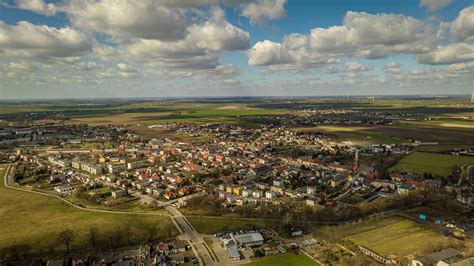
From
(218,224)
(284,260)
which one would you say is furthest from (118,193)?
(284,260)

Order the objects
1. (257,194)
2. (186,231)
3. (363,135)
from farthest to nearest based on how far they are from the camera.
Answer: (363,135), (257,194), (186,231)

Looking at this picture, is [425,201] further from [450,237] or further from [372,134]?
[372,134]

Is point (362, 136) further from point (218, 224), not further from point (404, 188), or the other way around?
point (218, 224)

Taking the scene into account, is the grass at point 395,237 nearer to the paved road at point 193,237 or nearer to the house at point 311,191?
the house at point 311,191

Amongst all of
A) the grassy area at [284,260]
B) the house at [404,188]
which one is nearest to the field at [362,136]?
the house at [404,188]

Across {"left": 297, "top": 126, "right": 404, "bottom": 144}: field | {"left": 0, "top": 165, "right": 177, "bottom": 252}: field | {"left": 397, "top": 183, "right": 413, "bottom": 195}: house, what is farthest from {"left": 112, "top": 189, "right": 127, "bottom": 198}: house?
{"left": 297, "top": 126, "right": 404, "bottom": 144}: field

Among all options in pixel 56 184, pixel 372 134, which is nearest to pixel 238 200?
pixel 56 184
